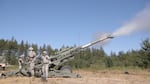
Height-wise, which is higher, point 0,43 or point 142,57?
point 0,43

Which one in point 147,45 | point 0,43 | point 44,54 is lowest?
point 44,54

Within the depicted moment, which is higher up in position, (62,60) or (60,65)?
(62,60)

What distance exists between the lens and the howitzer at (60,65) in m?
20.8

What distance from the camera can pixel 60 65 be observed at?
21859 mm

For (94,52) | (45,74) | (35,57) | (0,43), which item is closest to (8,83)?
(45,74)

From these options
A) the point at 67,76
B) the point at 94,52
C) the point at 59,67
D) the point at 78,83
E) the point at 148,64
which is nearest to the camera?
the point at 78,83

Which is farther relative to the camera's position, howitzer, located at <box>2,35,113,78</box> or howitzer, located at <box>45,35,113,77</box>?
howitzer, located at <box>45,35,113,77</box>

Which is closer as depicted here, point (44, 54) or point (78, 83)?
point (78, 83)

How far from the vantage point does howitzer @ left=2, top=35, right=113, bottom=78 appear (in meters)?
20.8

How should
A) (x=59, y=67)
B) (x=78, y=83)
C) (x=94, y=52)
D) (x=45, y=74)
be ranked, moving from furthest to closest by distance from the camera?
(x=94, y=52)
(x=59, y=67)
(x=45, y=74)
(x=78, y=83)

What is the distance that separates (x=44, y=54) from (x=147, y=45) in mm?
24265

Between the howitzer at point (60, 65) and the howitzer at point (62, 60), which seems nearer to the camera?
the howitzer at point (60, 65)

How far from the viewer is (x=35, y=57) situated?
20906 mm

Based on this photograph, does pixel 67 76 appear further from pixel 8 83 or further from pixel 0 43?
pixel 0 43
